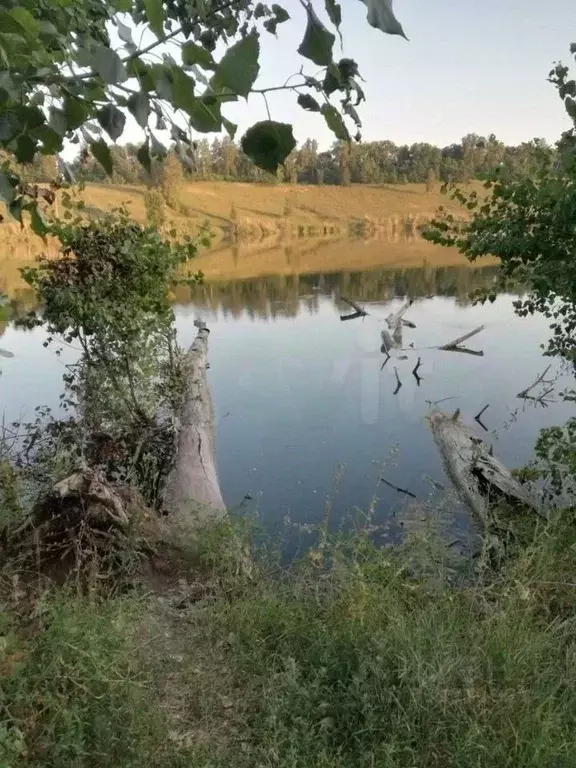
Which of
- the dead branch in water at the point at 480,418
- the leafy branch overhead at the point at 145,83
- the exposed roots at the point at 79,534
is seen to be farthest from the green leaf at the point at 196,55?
the dead branch in water at the point at 480,418

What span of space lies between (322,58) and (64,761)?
7.70 ft

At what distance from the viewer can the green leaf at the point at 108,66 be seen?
55 centimetres

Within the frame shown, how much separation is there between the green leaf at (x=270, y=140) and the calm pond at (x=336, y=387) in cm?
389

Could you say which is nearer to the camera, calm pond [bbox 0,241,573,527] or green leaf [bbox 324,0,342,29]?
green leaf [bbox 324,0,342,29]

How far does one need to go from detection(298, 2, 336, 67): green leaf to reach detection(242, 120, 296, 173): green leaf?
73 millimetres

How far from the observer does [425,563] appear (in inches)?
140

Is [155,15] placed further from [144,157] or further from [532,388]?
[532,388]

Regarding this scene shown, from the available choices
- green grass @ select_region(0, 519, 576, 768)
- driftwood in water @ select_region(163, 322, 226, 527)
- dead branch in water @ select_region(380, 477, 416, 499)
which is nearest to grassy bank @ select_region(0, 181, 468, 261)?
driftwood in water @ select_region(163, 322, 226, 527)

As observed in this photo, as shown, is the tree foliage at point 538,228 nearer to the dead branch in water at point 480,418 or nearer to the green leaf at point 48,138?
the dead branch in water at point 480,418

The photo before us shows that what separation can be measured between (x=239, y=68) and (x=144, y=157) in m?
0.33

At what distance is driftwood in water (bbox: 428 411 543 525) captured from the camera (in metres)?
5.48

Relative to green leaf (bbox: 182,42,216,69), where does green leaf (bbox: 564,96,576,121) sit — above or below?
above

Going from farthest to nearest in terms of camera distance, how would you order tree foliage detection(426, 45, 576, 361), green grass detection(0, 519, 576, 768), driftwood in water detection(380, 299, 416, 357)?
driftwood in water detection(380, 299, 416, 357), tree foliage detection(426, 45, 576, 361), green grass detection(0, 519, 576, 768)

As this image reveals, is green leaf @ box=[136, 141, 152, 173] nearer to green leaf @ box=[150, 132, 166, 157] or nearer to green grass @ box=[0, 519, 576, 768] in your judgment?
green leaf @ box=[150, 132, 166, 157]
